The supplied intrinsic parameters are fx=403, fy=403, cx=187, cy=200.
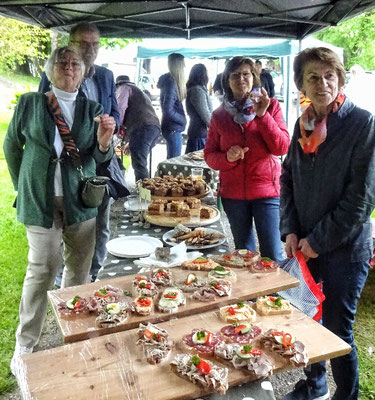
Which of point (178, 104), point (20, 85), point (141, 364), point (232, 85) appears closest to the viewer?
point (141, 364)

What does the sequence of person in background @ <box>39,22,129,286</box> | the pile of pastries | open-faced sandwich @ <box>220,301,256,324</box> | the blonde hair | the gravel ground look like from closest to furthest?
open-faced sandwich @ <box>220,301,256,324</box>
the gravel ground
person in background @ <box>39,22,129,286</box>
the pile of pastries
the blonde hair

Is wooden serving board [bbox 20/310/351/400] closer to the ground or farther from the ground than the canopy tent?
closer to the ground

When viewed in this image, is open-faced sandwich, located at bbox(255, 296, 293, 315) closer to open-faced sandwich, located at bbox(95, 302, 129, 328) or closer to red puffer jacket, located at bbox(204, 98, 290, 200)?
open-faced sandwich, located at bbox(95, 302, 129, 328)

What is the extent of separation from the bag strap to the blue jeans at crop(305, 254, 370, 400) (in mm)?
1358

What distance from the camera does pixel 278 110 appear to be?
254 cm

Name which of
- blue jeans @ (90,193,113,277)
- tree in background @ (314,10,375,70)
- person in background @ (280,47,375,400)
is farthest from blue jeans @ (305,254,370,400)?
tree in background @ (314,10,375,70)

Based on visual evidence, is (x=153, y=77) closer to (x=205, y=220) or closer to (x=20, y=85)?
(x=20, y=85)

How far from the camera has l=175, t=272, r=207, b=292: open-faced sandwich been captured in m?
1.75

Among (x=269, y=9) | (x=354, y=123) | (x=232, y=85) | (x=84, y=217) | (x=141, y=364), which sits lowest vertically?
(x=141, y=364)

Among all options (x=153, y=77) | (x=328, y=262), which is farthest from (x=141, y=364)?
(x=153, y=77)

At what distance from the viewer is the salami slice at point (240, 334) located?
139cm

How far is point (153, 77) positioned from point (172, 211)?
476 inches

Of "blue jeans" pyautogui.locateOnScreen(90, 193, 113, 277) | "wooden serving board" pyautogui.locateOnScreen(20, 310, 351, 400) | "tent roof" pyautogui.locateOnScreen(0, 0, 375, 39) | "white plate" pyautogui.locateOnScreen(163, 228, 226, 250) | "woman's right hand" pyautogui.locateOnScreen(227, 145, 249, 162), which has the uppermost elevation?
"tent roof" pyautogui.locateOnScreen(0, 0, 375, 39)

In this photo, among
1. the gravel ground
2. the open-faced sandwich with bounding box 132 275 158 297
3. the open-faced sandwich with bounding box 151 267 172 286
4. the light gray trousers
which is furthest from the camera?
the gravel ground
